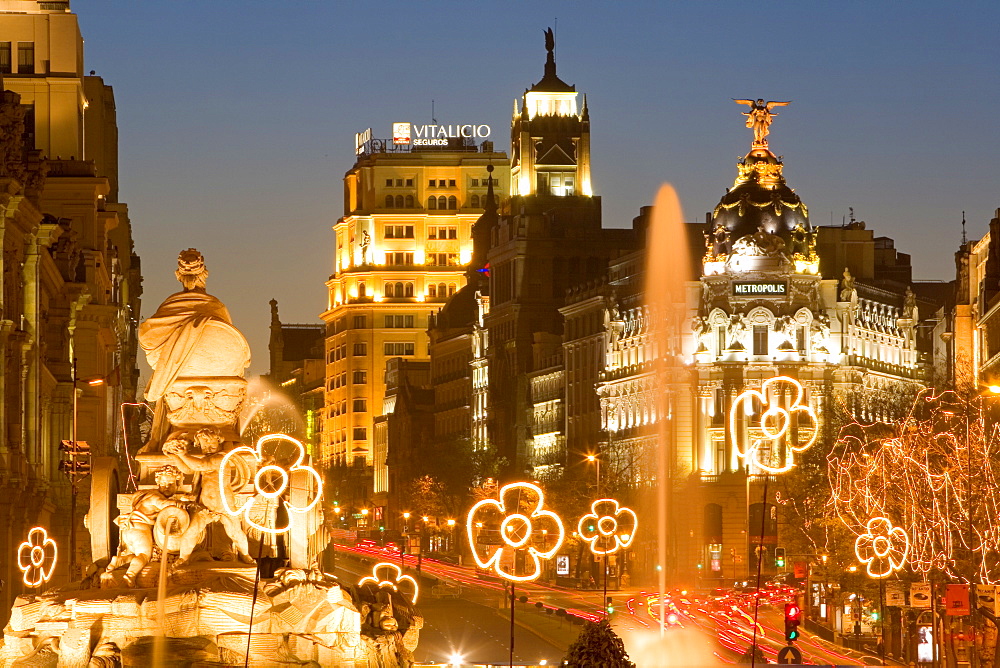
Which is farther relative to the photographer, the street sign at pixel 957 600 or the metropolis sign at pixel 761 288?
the metropolis sign at pixel 761 288

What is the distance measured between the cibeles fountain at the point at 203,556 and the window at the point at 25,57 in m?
73.2

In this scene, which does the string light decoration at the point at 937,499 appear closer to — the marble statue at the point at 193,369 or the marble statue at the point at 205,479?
the marble statue at the point at 193,369

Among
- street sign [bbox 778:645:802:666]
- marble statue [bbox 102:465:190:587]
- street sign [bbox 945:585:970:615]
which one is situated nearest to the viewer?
marble statue [bbox 102:465:190:587]

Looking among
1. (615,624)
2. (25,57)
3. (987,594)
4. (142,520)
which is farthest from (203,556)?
(25,57)

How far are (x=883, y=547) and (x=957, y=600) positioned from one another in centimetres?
3071

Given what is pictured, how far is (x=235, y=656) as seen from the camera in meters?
36.7

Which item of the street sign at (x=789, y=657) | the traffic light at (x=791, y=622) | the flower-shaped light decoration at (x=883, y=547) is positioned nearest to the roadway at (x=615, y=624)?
the street sign at (x=789, y=657)

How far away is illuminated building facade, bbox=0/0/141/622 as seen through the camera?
7850 cm

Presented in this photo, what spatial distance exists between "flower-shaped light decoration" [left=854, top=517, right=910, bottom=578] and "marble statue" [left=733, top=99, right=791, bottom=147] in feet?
222

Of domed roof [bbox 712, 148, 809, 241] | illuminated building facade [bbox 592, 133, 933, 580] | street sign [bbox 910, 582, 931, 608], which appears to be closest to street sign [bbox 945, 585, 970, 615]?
street sign [bbox 910, 582, 931, 608]

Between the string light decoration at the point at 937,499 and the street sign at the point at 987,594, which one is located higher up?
the string light decoration at the point at 937,499

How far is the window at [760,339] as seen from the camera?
16338cm

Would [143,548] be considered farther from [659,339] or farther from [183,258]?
[659,339]

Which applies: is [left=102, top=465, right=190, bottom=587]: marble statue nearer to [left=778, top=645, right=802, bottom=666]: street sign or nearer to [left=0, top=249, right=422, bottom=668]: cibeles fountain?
[left=0, top=249, right=422, bottom=668]: cibeles fountain
